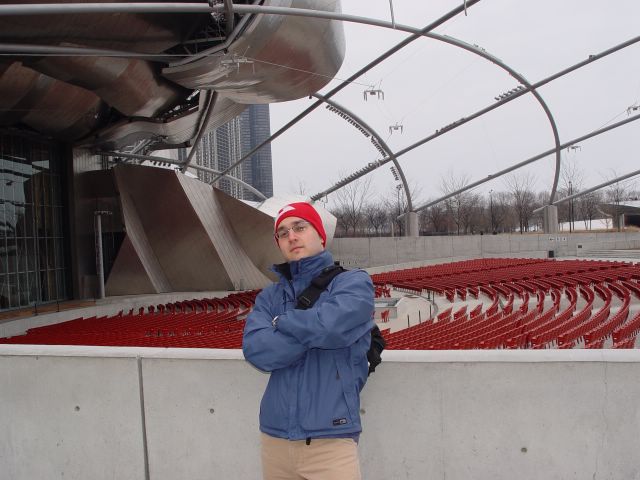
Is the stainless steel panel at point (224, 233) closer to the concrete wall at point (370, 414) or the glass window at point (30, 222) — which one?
the glass window at point (30, 222)

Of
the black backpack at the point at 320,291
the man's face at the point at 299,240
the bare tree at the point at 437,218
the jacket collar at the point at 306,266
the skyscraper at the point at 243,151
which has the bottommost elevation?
the black backpack at the point at 320,291

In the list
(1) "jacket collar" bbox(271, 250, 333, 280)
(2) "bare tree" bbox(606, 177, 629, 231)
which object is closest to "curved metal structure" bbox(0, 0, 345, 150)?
(1) "jacket collar" bbox(271, 250, 333, 280)

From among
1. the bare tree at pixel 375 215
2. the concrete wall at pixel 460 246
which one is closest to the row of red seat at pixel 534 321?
the concrete wall at pixel 460 246

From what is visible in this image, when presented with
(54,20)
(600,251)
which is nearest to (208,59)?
(54,20)

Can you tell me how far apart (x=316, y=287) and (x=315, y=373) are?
0.37 metres

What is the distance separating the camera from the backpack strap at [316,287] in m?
2.46

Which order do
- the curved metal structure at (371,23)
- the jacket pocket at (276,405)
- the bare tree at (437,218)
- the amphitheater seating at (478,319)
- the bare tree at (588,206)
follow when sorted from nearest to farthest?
1. the jacket pocket at (276,405)
2. the amphitheater seating at (478,319)
3. the curved metal structure at (371,23)
4. the bare tree at (437,218)
5. the bare tree at (588,206)

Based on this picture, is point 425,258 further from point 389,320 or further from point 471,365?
point 471,365

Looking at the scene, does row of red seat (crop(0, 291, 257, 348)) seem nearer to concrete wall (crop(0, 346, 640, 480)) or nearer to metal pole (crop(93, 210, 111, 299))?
concrete wall (crop(0, 346, 640, 480))

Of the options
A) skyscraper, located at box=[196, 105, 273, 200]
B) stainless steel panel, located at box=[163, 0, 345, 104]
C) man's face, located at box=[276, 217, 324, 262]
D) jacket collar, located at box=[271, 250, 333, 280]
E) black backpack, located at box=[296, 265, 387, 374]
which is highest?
skyscraper, located at box=[196, 105, 273, 200]

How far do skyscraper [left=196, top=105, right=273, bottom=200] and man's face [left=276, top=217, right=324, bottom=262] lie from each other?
212 feet

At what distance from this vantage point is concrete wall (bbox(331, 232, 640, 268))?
40.9 metres

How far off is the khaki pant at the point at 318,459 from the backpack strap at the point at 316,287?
582 mm

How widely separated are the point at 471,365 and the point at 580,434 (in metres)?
0.69
